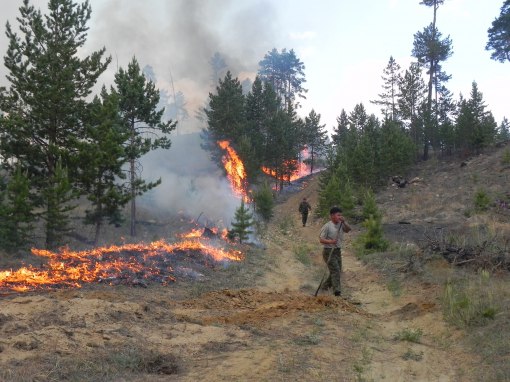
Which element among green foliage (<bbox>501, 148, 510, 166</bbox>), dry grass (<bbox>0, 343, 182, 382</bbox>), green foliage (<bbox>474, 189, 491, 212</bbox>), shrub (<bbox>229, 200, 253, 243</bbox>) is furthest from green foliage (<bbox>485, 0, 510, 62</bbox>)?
dry grass (<bbox>0, 343, 182, 382</bbox>)

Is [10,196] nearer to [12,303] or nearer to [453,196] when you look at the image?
[12,303]

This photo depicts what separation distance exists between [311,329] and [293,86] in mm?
75162

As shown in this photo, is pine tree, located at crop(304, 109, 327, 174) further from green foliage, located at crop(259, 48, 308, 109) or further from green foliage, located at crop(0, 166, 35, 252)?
green foliage, located at crop(0, 166, 35, 252)

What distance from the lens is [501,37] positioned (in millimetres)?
46875

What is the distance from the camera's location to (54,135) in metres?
Result: 22.5

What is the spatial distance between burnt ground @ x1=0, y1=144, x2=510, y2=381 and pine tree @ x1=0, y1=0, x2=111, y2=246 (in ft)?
43.4

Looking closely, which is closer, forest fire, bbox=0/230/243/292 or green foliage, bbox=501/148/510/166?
forest fire, bbox=0/230/243/292

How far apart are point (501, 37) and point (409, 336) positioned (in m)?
51.3

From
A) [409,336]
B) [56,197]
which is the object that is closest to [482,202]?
[409,336]

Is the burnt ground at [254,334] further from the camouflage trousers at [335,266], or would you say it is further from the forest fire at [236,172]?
the forest fire at [236,172]

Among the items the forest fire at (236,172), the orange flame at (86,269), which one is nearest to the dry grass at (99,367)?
the orange flame at (86,269)

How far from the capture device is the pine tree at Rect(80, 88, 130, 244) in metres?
21.0

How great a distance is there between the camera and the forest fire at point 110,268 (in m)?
11.0

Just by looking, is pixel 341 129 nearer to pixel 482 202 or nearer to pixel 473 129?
pixel 473 129
